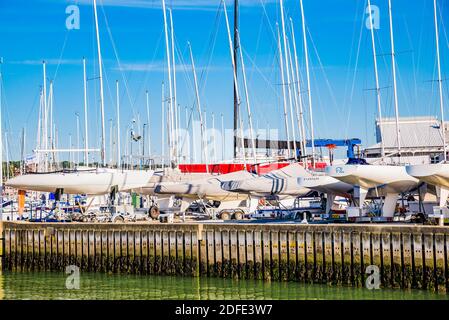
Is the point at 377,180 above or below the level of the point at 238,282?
above

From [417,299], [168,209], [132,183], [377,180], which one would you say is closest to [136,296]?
[417,299]

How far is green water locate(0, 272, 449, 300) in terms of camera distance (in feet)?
103

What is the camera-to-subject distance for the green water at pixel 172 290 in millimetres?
31328

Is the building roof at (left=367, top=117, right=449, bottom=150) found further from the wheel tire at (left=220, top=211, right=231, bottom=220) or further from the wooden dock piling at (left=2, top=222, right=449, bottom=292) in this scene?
the wooden dock piling at (left=2, top=222, right=449, bottom=292)

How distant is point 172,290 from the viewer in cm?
3459

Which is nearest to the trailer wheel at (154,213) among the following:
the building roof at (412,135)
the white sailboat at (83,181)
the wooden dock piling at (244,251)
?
the white sailboat at (83,181)

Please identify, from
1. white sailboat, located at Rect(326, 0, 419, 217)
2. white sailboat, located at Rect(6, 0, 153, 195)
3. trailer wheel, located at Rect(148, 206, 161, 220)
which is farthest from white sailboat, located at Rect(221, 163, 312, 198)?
white sailboat, located at Rect(326, 0, 419, 217)

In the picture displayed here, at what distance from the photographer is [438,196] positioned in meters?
40.9

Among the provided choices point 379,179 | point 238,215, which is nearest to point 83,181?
point 238,215

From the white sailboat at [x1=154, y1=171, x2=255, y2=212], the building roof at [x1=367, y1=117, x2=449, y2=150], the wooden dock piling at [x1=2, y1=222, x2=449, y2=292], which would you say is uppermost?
the building roof at [x1=367, y1=117, x2=449, y2=150]

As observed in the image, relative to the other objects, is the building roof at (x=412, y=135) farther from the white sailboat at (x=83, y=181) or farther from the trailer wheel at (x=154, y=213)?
the white sailboat at (x=83, y=181)
